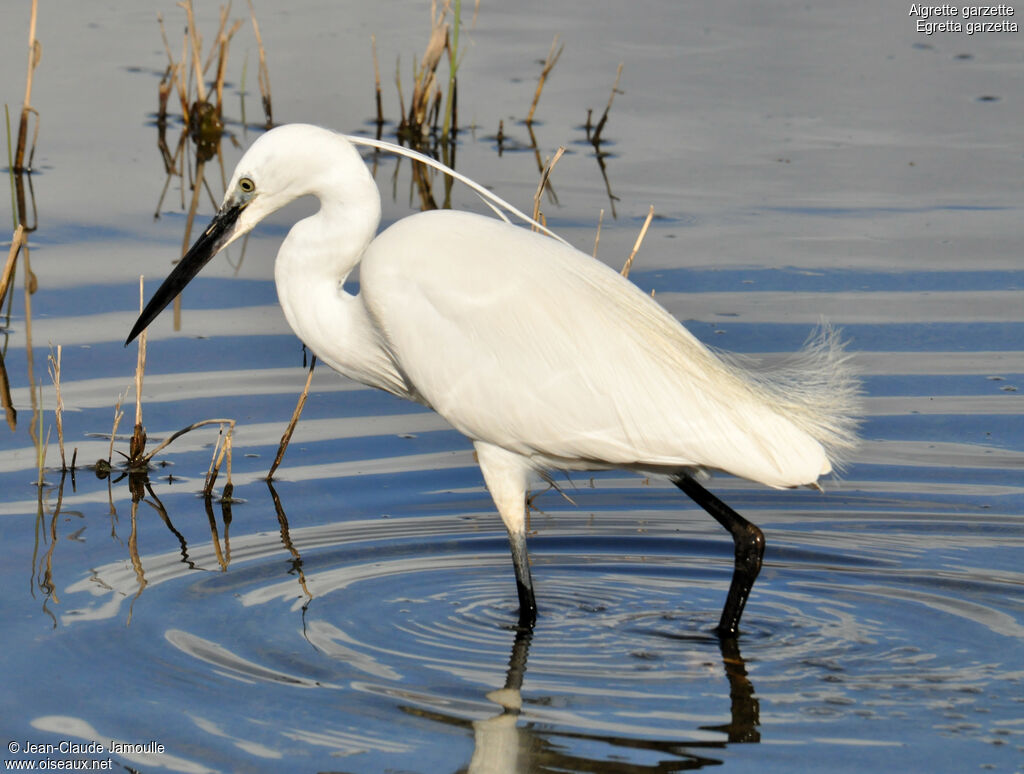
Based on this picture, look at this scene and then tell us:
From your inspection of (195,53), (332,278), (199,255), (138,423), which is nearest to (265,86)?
(195,53)

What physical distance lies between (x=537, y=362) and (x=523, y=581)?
2.26 ft

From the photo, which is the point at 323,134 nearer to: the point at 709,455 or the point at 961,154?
the point at 709,455

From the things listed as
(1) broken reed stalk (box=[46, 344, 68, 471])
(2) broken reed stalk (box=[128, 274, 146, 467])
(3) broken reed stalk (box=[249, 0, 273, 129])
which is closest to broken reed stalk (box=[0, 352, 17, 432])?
(1) broken reed stalk (box=[46, 344, 68, 471])

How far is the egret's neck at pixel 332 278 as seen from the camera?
15.8 ft

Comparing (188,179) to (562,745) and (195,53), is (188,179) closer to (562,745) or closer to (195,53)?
(195,53)

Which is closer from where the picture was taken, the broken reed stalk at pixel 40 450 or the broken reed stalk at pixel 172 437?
the broken reed stalk at pixel 40 450

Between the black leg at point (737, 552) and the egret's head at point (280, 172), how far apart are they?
1.37 meters

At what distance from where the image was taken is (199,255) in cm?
500

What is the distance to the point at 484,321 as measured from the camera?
15.5 ft

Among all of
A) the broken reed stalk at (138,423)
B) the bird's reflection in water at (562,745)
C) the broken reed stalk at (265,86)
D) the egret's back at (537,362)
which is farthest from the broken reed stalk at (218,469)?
the broken reed stalk at (265,86)

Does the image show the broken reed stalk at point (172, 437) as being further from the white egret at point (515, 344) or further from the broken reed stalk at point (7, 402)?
the white egret at point (515, 344)

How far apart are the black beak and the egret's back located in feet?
1.53

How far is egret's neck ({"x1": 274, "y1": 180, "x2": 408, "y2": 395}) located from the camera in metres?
4.81

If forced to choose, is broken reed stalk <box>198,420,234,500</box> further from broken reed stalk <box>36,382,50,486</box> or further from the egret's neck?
the egret's neck
